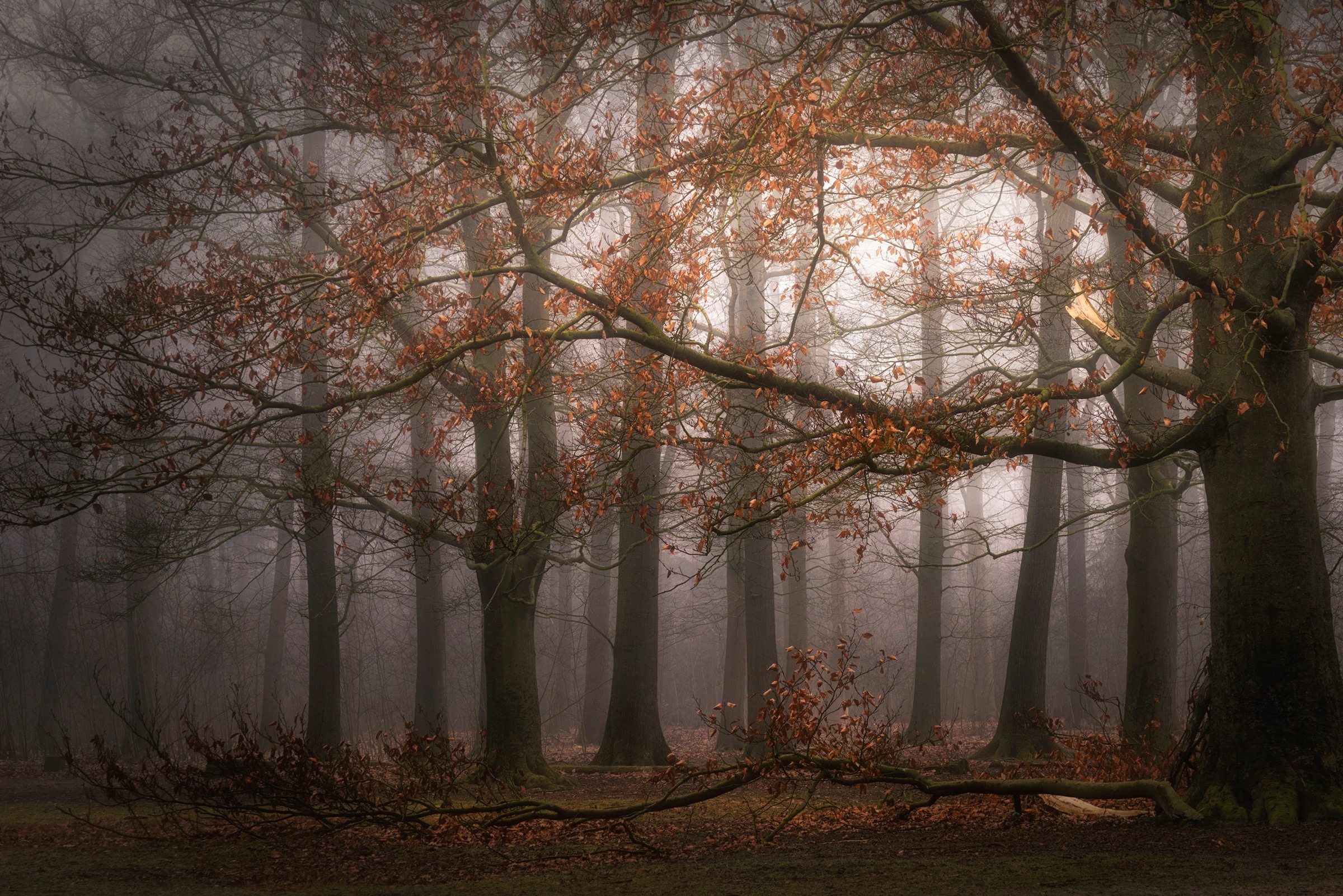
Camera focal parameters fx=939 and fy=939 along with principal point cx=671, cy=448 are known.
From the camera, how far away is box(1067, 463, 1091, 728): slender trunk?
23109 millimetres

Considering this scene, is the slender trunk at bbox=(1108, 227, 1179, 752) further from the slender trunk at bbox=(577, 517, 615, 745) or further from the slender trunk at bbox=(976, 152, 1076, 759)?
the slender trunk at bbox=(577, 517, 615, 745)

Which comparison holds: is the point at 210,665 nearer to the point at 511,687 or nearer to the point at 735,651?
the point at 735,651

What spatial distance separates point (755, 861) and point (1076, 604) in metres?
21.1

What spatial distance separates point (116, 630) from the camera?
2317 centimetres

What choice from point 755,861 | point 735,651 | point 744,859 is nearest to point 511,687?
point 744,859

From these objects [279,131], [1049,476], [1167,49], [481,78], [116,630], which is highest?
[1167,49]

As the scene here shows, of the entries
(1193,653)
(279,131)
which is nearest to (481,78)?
(279,131)

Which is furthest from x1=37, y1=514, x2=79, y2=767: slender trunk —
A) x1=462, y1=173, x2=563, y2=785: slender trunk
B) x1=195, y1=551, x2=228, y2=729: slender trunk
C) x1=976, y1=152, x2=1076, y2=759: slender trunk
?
x1=976, y1=152, x2=1076, y2=759: slender trunk

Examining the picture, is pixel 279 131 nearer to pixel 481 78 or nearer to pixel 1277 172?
pixel 481 78

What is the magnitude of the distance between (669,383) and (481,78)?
2921mm

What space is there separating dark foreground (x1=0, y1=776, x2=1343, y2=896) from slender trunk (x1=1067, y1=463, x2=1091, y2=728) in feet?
53.7

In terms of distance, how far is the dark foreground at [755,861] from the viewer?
5086mm

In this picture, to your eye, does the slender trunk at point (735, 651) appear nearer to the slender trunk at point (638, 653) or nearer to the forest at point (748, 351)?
the slender trunk at point (638, 653)

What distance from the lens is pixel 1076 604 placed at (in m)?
24.7
